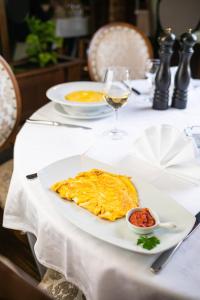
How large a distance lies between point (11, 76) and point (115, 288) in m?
1.04

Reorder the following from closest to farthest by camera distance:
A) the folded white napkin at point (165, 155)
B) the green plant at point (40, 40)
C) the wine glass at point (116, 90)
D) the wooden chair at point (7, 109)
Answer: the folded white napkin at point (165, 155) < the wine glass at point (116, 90) < the wooden chair at point (7, 109) < the green plant at point (40, 40)

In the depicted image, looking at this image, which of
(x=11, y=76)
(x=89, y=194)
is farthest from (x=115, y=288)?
(x=11, y=76)

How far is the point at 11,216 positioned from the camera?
83 cm

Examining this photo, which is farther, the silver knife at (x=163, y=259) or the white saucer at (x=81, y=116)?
the white saucer at (x=81, y=116)

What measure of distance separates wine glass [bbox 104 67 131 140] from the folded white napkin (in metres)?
0.13

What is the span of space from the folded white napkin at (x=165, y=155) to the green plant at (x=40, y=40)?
6.18ft

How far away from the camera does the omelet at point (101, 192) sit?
64 cm

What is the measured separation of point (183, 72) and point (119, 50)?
912 mm

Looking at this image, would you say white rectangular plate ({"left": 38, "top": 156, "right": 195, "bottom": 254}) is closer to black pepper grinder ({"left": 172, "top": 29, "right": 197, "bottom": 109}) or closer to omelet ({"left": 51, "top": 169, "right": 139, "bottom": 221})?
omelet ({"left": 51, "top": 169, "right": 139, "bottom": 221})

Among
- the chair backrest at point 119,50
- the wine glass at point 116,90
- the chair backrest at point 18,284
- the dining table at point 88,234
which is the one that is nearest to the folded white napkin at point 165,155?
the dining table at point 88,234

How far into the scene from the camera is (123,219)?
627 millimetres

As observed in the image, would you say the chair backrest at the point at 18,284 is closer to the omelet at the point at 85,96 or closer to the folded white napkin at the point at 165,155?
the folded white napkin at the point at 165,155

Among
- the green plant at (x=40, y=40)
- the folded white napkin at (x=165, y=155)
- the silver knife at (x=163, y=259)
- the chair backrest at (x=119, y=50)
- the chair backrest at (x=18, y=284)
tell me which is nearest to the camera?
the chair backrest at (x=18, y=284)

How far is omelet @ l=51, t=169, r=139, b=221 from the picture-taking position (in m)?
0.64
